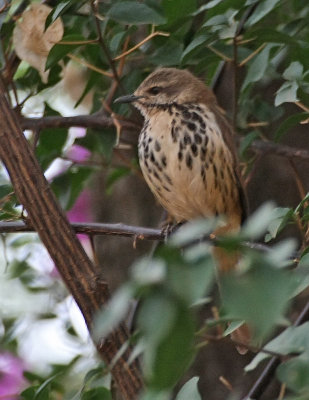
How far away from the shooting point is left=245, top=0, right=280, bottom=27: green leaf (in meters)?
2.19

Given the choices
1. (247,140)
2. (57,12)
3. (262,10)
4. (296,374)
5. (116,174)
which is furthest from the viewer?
(116,174)

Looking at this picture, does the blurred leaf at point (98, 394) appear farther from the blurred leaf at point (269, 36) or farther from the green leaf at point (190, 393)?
the blurred leaf at point (269, 36)

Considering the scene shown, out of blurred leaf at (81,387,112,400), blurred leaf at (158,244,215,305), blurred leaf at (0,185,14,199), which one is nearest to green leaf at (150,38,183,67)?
blurred leaf at (0,185,14,199)

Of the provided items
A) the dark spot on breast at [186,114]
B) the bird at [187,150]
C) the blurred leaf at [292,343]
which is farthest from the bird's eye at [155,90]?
the blurred leaf at [292,343]

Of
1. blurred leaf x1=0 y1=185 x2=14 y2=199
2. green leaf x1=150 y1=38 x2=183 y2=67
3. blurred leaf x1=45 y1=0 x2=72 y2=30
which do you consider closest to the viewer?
blurred leaf x1=45 y1=0 x2=72 y2=30

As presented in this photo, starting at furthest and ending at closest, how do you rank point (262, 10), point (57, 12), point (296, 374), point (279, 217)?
point (262, 10) → point (57, 12) → point (279, 217) → point (296, 374)

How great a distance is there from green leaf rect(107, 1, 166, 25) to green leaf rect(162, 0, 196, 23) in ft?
0.65

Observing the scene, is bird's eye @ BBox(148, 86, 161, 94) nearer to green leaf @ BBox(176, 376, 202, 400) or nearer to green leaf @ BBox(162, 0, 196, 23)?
green leaf @ BBox(162, 0, 196, 23)

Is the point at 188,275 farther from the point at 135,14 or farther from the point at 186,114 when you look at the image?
the point at 186,114

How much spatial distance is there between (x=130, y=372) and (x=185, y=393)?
0.90 feet

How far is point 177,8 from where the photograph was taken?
7.75 ft

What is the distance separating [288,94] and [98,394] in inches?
35.8

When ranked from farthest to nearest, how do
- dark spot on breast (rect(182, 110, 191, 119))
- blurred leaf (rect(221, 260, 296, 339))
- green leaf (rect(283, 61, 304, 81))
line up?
dark spot on breast (rect(182, 110, 191, 119)) → green leaf (rect(283, 61, 304, 81)) → blurred leaf (rect(221, 260, 296, 339))

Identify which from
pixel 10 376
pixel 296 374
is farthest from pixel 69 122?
pixel 296 374
